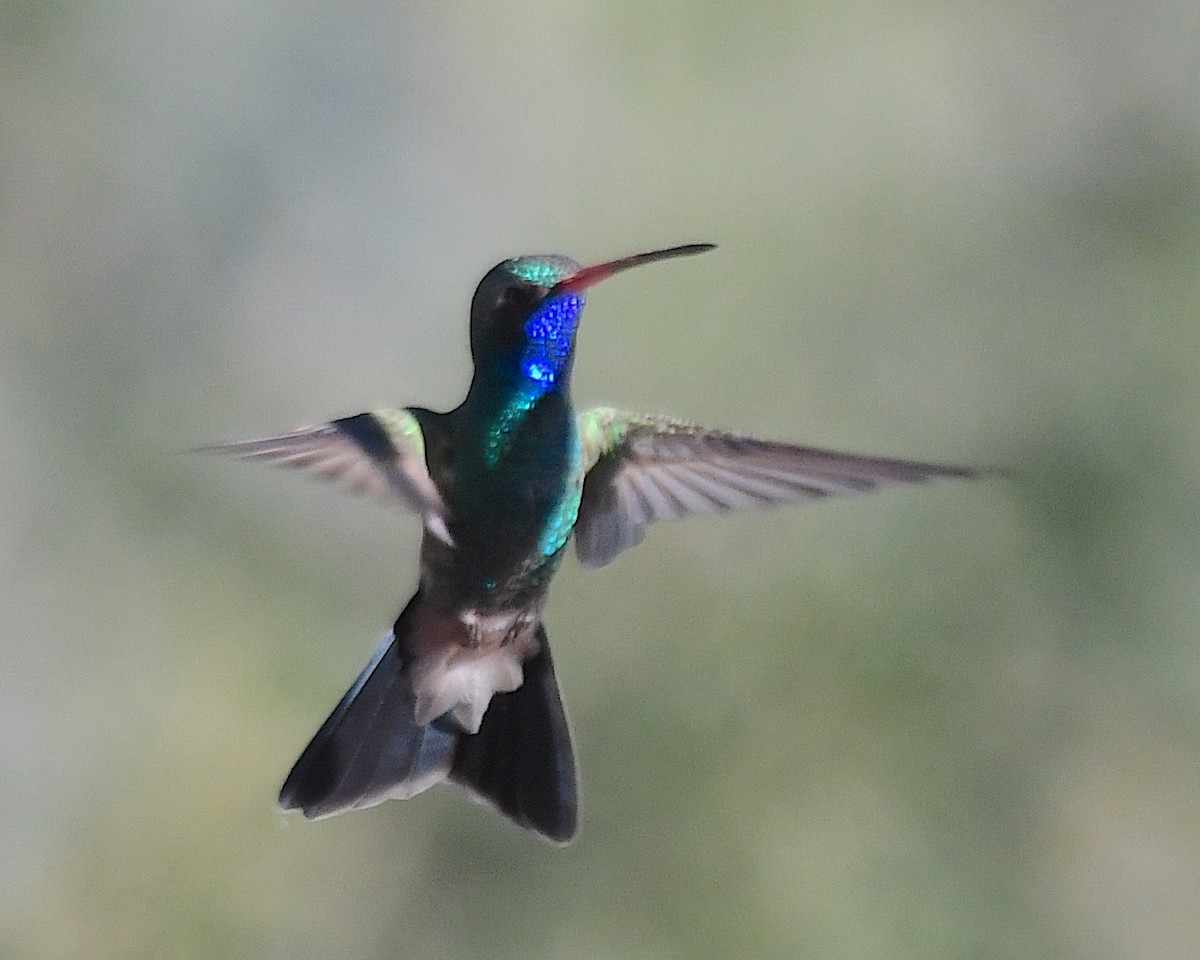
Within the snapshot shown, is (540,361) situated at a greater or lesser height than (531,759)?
greater

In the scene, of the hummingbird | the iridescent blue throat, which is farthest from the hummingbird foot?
the iridescent blue throat

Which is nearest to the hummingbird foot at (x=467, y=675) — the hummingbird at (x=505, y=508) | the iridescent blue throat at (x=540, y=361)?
the hummingbird at (x=505, y=508)

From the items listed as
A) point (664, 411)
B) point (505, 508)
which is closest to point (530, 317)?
point (505, 508)

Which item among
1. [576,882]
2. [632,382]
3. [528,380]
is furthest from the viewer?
[632,382]

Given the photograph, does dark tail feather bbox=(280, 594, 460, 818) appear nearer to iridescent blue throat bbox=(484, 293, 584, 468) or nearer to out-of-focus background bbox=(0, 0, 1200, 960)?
iridescent blue throat bbox=(484, 293, 584, 468)

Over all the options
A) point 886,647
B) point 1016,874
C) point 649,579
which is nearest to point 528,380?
point 649,579

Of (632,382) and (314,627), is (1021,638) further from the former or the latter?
(314,627)

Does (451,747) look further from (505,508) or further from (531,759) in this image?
(505,508)
